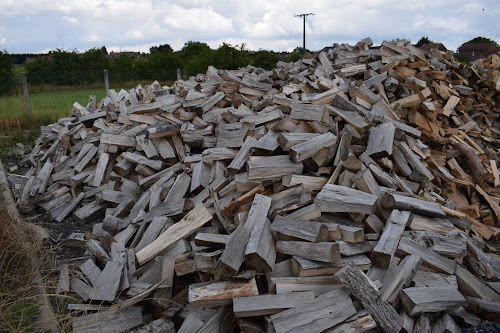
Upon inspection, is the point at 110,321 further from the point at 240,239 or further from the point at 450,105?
the point at 450,105

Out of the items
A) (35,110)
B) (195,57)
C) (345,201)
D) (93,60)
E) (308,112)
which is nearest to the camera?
(345,201)

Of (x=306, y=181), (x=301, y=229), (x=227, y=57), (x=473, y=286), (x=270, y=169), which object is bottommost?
(x=473, y=286)

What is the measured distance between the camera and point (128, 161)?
5.75 metres

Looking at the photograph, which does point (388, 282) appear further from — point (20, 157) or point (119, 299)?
point (20, 157)

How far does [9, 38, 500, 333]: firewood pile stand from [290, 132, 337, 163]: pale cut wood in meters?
0.02

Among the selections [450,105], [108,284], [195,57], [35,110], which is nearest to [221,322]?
[108,284]

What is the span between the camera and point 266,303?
2688mm

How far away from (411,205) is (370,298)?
50.5 inches

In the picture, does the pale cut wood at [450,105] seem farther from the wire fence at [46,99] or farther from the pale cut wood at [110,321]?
the wire fence at [46,99]

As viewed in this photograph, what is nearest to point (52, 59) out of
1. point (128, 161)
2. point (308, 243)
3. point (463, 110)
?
point (128, 161)

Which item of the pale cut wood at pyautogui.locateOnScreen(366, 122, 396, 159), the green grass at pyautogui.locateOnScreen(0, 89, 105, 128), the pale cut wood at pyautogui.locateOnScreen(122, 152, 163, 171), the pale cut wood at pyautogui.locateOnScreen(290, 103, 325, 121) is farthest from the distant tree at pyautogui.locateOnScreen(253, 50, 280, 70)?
the pale cut wood at pyautogui.locateOnScreen(366, 122, 396, 159)

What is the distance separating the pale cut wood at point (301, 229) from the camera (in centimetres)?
306

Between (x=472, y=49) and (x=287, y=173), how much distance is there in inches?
2616

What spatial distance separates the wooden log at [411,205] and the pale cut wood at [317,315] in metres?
1.20
